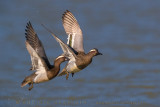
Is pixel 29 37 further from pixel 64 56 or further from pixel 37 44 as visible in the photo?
pixel 64 56

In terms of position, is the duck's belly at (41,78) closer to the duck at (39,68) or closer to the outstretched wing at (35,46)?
the duck at (39,68)

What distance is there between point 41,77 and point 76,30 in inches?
98.2

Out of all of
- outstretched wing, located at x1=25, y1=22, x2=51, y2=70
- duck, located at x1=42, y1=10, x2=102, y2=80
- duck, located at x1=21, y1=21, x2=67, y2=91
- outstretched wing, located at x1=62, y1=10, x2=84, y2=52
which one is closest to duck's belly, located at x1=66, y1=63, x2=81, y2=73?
duck, located at x1=42, y1=10, x2=102, y2=80

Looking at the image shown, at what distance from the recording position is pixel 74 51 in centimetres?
1103

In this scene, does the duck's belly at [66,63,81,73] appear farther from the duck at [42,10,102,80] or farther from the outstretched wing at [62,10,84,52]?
the outstretched wing at [62,10,84,52]

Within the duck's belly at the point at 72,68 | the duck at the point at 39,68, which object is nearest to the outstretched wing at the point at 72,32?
the duck's belly at the point at 72,68

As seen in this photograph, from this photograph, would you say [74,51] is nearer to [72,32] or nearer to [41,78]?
[72,32]

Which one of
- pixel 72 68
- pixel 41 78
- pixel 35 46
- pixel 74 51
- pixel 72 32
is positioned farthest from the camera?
pixel 72 32

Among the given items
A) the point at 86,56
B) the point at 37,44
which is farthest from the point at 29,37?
the point at 86,56

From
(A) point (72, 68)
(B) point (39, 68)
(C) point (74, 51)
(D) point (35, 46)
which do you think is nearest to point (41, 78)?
(B) point (39, 68)

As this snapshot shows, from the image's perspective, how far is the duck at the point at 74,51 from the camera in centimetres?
1050

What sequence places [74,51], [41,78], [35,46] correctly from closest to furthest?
1. [41,78]
2. [35,46]
3. [74,51]

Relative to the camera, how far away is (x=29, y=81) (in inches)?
387

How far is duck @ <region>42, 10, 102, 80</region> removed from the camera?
34.4ft
